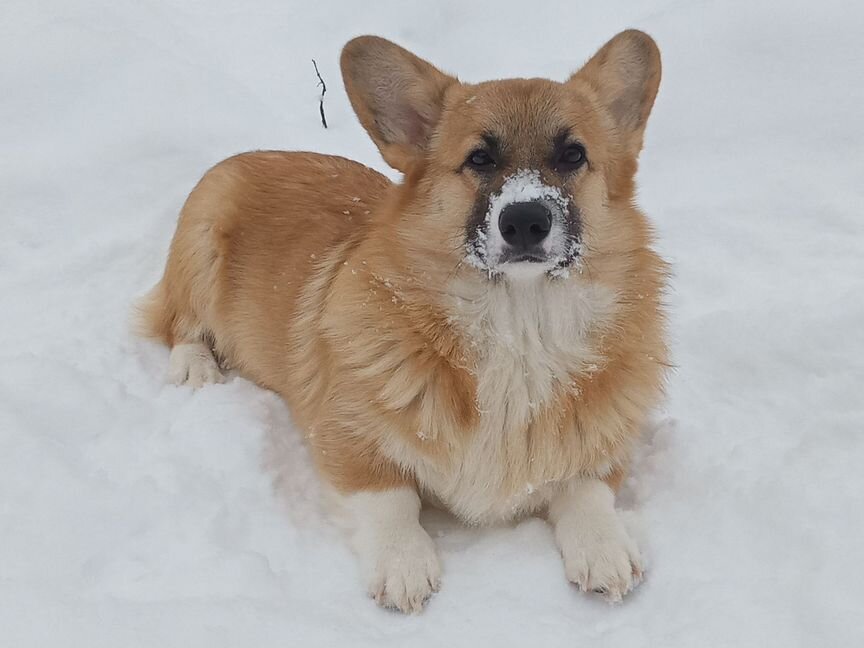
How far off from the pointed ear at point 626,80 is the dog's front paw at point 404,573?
140cm

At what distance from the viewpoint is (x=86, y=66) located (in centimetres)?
493

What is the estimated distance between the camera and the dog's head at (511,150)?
2.14 metres

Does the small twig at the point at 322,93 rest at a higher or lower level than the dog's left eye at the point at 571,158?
lower

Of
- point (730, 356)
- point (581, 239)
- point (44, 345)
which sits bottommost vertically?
point (44, 345)

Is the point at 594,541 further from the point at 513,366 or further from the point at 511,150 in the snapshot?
the point at 511,150

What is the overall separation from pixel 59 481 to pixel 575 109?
71.2 inches

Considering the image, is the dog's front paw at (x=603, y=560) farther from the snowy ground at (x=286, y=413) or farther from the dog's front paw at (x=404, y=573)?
the dog's front paw at (x=404, y=573)

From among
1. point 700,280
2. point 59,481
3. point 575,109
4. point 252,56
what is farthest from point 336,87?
point 59,481

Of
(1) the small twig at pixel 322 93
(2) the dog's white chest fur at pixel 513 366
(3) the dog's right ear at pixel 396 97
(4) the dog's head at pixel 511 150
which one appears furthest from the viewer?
(1) the small twig at pixel 322 93

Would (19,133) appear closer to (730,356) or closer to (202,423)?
(202,423)

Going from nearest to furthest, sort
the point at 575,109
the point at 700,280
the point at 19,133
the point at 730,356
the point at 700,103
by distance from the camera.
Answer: the point at 575,109 → the point at 730,356 → the point at 700,280 → the point at 19,133 → the point at 700,103

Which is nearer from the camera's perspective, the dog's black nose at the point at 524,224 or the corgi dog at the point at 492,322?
the dog's black nose at the point at 524,224

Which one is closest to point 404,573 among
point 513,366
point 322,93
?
point 513,366

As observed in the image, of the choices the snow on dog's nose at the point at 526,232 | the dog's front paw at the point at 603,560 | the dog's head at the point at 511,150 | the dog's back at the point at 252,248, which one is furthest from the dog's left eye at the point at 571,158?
the dog's front paw at the point at 603,560
